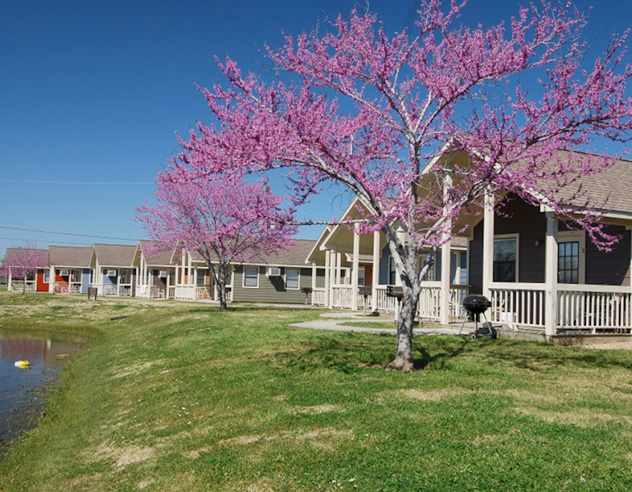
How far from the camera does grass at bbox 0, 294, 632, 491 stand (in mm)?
5613

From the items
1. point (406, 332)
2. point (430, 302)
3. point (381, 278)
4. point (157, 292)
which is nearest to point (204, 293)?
point (157, 292)

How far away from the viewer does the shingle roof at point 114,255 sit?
196 feet

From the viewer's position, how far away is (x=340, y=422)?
712 centimetres

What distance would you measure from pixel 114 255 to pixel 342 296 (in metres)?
37.7

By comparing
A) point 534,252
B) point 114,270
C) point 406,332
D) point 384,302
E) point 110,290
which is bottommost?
point 110,290

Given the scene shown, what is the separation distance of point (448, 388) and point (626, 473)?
345cm

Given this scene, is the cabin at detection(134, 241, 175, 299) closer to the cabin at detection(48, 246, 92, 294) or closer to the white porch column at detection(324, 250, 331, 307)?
the cabin at detection(48, 246, 92, 294)

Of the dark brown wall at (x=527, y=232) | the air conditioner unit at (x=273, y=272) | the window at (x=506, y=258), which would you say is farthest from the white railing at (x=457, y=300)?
the air conditioner unit at (x=273, y=272)

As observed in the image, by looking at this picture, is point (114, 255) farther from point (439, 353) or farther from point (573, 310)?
point (439, 353)

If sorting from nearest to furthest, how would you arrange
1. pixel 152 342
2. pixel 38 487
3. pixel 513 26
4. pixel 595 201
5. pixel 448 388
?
pixel 38 487
pixel 448 388
pixel 513 26
pixel 595 201
pixel 152 342

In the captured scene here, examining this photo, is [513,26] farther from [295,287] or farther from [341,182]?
[295,287]

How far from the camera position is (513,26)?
369 inches

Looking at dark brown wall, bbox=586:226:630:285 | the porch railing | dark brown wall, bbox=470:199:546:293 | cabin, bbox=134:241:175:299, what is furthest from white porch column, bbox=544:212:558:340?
the porch railing

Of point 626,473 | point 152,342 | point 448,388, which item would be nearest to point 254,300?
point 152,342
